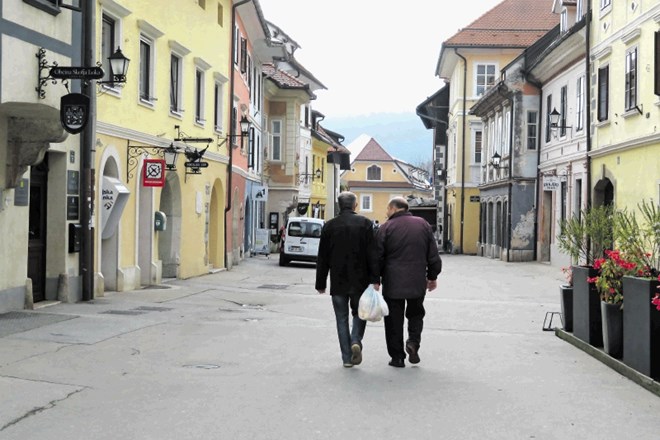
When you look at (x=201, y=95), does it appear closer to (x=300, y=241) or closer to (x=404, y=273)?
(x=300, y=241)

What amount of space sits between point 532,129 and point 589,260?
25.5 metres

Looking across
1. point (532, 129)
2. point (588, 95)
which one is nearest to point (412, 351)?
point (588, 95)

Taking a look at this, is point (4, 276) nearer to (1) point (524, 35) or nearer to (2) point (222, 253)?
(2) point (222, 253)

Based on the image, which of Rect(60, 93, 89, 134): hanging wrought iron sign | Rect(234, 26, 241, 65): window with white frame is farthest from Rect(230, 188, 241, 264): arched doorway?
Rect(60, 93, 89, 134): hanging wrought iron sign

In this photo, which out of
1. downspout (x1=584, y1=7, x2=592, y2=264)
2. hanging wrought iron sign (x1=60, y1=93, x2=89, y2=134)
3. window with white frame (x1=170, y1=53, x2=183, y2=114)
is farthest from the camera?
downspout (x1=584, y1=7, x2=592, y2=264)

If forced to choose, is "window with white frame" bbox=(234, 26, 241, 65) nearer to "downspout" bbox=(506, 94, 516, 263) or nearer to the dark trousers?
"downspout" bbox=(506, 94, 516, 263)

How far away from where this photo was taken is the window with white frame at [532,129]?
121ft

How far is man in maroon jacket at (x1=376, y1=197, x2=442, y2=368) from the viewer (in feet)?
30.8

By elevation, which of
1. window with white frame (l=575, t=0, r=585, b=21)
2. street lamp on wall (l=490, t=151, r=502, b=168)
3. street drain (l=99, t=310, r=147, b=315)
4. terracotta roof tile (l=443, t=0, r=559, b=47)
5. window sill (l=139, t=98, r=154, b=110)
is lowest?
street drain (l=99, t=310, r=147, b=315)

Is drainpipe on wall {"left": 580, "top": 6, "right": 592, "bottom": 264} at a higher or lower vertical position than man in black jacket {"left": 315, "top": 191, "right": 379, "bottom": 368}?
higher

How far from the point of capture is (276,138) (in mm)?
45625

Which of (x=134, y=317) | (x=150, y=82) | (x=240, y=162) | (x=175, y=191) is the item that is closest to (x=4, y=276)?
(x=134, y=317)

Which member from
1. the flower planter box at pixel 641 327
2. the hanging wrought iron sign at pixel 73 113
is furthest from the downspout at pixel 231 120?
the flower planter box at pixel 641 327

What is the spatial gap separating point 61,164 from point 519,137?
25427mm
